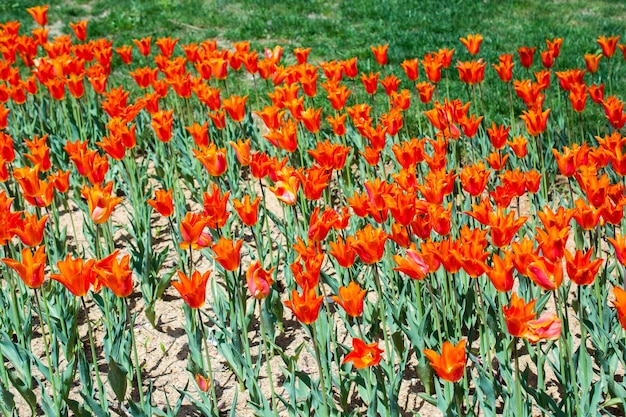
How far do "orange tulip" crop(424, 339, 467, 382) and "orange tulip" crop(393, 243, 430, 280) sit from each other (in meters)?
0.33

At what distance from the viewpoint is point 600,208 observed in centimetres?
262

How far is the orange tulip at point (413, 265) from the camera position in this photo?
2.40 meters

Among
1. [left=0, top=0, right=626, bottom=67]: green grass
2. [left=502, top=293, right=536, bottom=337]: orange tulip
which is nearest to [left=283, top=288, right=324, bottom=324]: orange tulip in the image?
[left=502, top=293, right=536, bottom=337]: orange tulip

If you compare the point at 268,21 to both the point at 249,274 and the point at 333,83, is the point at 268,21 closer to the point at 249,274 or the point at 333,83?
the point at 333,83

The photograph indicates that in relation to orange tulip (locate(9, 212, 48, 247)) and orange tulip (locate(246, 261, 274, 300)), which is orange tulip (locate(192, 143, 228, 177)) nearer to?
orange tulip (locate(9, 212, 48, 247))

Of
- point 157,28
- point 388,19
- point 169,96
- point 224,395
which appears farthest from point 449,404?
point 157,28

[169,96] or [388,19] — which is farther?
[388,19]

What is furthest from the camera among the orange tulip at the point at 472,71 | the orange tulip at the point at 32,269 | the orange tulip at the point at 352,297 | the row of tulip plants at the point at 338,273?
the orange tulip at the point at 472,71

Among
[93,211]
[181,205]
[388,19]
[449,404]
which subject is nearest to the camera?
[449,404]

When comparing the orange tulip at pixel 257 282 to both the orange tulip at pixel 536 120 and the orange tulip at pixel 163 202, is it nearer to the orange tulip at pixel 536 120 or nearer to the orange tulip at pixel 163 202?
the orange tulip at pixel 163 202

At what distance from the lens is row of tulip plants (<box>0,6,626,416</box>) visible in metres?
2.46

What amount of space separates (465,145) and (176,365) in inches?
86.1

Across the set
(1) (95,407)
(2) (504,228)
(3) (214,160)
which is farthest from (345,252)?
(3) (214,160)

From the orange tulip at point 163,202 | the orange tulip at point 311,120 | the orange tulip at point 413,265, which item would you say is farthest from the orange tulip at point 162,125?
the orange tulip at point 413,265
